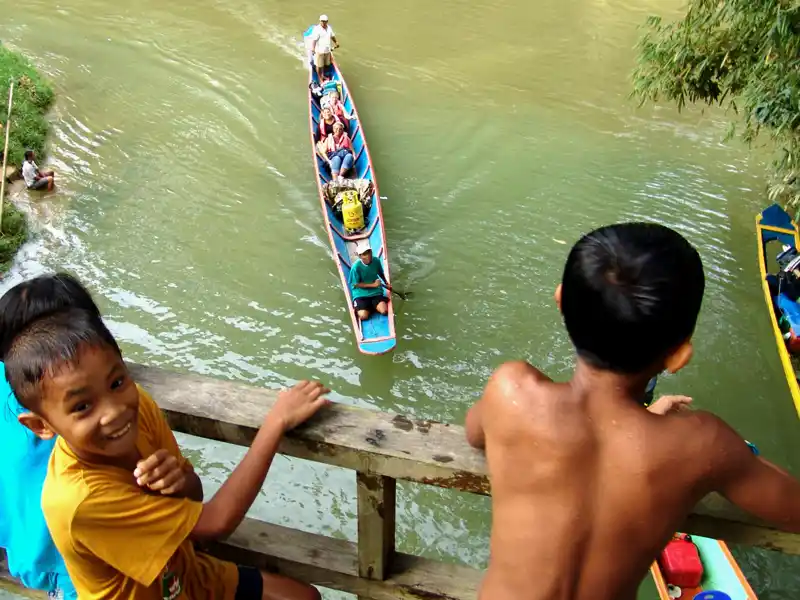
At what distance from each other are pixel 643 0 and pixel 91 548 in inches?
652

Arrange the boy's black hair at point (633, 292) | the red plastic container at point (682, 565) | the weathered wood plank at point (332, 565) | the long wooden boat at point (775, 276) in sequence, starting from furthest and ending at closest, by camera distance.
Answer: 1. the long wooden boat at point (775, 276)
2. the red plastic container at point (682, 565)
3. the weathered wood plank at point (332, 565)
4. the boy's black hair at point (633, 292)

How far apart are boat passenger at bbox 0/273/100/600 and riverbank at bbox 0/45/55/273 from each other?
7.03 metres

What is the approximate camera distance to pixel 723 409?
6359mm

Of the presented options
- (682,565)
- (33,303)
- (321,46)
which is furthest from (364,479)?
(321,46)

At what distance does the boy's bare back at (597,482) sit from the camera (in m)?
1.40

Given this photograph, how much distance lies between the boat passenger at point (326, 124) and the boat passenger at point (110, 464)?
8.37 m

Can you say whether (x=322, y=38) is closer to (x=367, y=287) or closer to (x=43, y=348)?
(x=367, y=287)

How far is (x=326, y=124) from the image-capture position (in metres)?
9.69

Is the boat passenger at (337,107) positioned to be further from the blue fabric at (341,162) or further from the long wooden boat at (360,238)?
the blue fabric at (341,162)

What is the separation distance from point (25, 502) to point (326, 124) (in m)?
8.52

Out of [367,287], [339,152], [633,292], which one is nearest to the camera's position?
[633,292]

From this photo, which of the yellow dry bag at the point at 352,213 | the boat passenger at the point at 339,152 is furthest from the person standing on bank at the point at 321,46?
the yellow dry bag at the point at 352,213

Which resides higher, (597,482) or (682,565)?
(597,482)

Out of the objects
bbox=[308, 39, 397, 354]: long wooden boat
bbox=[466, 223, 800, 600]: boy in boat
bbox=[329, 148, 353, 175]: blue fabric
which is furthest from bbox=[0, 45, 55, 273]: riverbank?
bbox=[466, 223, 800, 600]: boy in boat
